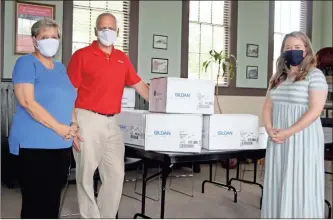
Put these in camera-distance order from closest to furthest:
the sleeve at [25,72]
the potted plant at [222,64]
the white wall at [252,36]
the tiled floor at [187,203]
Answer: the sleeve at [25,72] → the tiled floor at [187,203] → the potted plant at [222,64] → the white wall at [252,36]

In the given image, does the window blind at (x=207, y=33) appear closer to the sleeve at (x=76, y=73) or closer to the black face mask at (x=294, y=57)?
the sleeve at (x=76, y=73)

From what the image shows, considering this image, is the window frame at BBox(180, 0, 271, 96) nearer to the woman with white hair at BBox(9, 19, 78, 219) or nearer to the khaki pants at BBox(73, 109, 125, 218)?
the khaki pants at BBox(73, 109, 125, 218)

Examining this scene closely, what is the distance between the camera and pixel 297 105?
2.23 m

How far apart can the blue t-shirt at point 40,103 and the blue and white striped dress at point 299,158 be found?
1.20 m

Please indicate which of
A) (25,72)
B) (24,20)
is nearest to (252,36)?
(24,20)

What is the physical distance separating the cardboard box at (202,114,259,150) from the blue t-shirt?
1126 millimetres

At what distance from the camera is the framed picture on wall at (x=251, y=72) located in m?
7.01

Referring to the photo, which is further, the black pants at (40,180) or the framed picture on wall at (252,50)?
→ the framed picture on wall at (252,50)

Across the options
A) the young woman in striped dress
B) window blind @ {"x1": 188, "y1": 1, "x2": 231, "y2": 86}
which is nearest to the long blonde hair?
the young woman in striped dress

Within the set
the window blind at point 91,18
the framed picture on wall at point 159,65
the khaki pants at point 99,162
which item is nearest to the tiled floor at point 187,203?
the khaki pants at point 99,162

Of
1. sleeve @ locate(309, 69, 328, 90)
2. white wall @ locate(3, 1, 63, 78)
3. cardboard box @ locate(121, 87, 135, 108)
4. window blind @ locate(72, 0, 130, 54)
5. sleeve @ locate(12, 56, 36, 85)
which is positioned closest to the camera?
sleeve @ locate(12, 56, 36, 85)

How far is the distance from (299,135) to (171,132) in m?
0.80

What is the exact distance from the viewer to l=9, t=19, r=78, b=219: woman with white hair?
179cm

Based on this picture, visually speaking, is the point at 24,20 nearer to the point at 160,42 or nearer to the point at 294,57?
the point at 160,42
